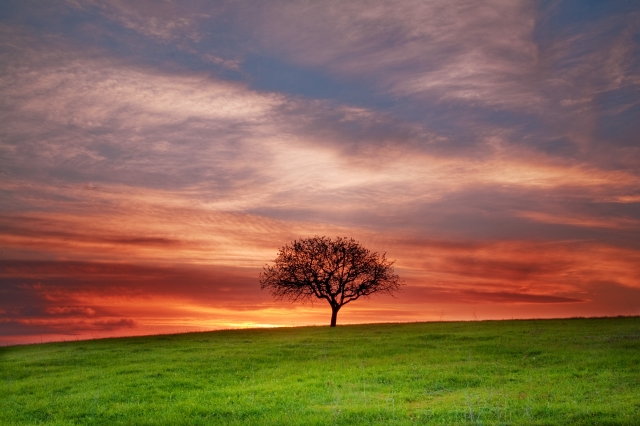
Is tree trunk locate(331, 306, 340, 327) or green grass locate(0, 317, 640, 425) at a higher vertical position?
tree trunk locate(331, 306, 340, 327)

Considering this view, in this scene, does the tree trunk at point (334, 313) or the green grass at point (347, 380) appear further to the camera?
the tree trunk at point (334, 313)

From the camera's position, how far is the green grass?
915 inches

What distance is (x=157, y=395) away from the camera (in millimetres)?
28984

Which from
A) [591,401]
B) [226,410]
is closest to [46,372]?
[226,410]

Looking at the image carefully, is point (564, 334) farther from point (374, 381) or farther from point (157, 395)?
point (157, 395)

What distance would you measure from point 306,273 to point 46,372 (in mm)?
32088

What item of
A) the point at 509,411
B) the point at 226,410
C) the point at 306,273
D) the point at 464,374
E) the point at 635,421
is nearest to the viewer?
the point at 635,421

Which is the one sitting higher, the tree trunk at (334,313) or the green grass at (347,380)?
the tree trunk at (334,313)

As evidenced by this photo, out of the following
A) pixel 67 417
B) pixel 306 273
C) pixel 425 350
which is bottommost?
pixel 67 417

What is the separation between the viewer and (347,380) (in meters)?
30.7

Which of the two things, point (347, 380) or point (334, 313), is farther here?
point (334, 313)

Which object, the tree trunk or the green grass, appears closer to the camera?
the green grass

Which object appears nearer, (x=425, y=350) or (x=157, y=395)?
(x=157, y=395)

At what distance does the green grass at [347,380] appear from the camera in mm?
23250
